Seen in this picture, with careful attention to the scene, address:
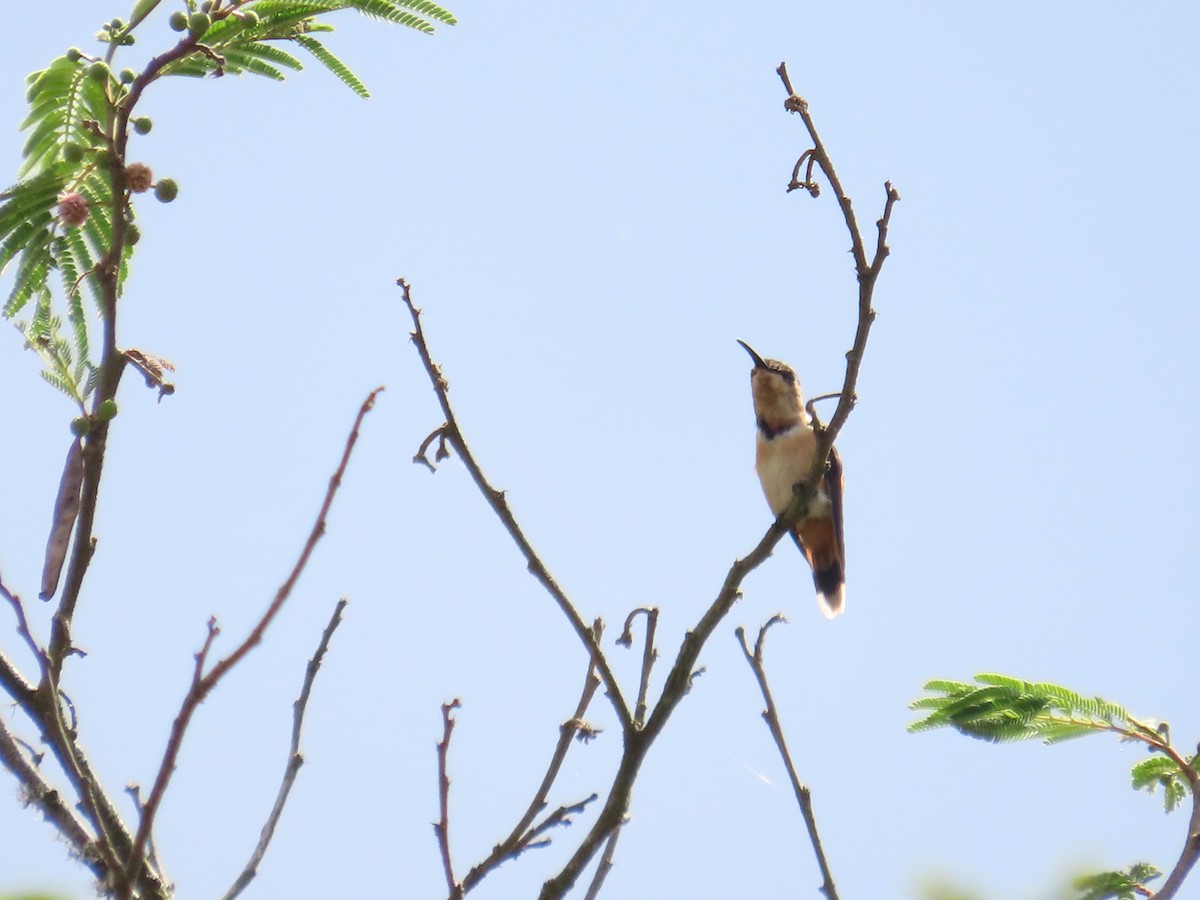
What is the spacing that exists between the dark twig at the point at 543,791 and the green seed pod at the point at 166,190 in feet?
4.68

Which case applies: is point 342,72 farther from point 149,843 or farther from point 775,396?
point 775,396

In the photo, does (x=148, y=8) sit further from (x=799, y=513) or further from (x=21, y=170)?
(x=799, y=513)

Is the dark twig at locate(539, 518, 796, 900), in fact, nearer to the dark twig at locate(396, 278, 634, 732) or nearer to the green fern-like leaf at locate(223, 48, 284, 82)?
the dark twig at locate(396, 278, 634, 732)

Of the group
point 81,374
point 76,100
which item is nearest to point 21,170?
point 76,100

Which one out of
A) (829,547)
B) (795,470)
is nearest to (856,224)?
(795,470)

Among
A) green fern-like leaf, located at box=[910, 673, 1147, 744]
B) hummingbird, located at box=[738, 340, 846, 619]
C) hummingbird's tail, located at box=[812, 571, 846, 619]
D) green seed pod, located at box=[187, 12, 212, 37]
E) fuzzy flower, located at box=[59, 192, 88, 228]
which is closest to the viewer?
green seed pod, located at box=[187, 12, 212, 37]

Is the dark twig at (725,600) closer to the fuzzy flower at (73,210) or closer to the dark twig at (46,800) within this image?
the dark twig at (46,800)

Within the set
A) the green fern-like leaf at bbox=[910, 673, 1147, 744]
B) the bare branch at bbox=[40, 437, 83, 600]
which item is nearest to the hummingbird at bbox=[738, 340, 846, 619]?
the green fern-like leaf at bbox=[910, 673, 1147, 744]

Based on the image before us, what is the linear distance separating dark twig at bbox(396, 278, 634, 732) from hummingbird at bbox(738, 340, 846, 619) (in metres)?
5.51

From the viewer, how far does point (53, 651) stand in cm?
225

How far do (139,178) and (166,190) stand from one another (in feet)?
1.12

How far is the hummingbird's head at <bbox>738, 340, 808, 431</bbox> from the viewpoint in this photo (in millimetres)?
9164

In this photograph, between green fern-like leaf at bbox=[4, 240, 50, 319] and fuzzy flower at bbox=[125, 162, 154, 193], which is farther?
green fern-like leaf at bbox=[4, 240, 50, 319]

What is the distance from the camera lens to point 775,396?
927 centimetres
